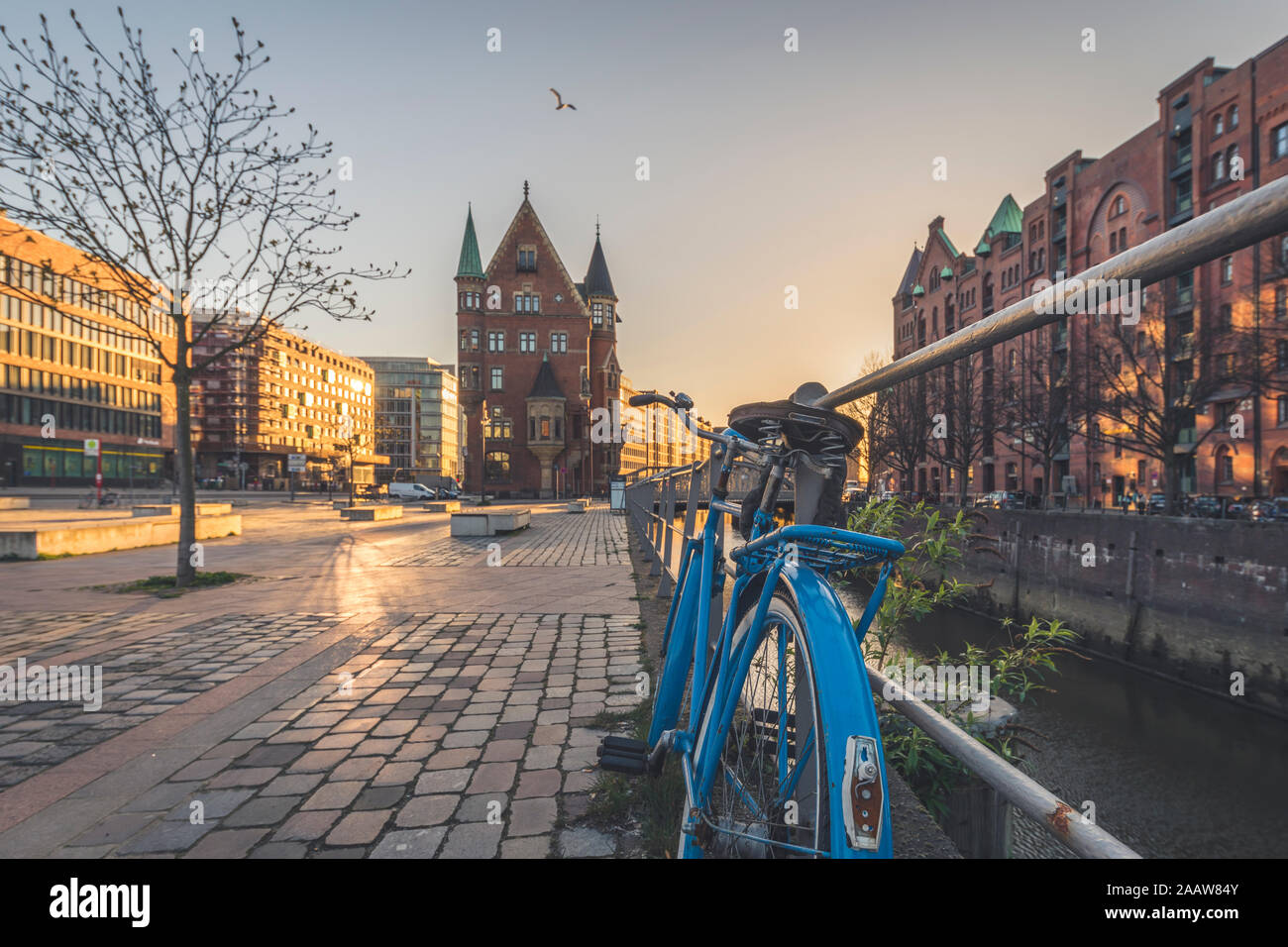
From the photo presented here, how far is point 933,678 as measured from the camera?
2973 millimetres

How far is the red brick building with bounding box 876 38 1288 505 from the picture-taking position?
75.7 feet

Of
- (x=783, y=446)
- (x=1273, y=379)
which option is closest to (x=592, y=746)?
(x=783, y=446)

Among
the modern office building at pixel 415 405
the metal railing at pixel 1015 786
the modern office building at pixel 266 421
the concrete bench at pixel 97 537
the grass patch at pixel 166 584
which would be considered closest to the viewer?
the metal railing at pixel 1015 786

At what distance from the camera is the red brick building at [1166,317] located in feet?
75.7

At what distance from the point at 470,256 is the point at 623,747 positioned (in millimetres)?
64326

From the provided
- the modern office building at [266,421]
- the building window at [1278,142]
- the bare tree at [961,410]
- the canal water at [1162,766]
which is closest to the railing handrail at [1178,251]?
the canal water at [1162,766]

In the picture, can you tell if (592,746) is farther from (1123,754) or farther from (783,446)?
(1123,754)

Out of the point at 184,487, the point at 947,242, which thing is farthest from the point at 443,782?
the point at 947,242

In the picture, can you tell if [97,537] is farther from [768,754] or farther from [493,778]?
[768,754]

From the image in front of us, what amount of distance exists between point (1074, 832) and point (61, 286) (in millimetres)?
11747

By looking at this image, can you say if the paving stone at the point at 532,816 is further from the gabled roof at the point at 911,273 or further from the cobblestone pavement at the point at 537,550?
the gabled roof at the point at 911,273

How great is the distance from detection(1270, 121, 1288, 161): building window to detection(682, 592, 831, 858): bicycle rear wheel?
138 ft

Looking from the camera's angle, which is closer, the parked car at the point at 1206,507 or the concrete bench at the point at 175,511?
the concrete bench at the point at 175,511

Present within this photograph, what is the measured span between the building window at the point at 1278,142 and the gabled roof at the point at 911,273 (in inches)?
1492
